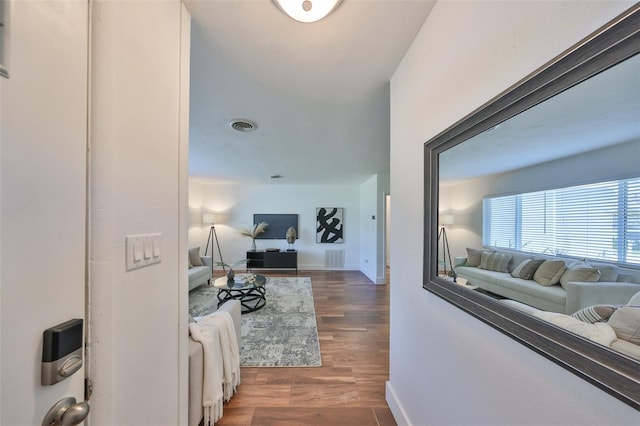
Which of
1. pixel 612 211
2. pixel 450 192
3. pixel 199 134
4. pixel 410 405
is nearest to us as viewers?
pixel 612 211

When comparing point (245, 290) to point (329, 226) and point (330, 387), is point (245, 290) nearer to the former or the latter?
point (330, 387)

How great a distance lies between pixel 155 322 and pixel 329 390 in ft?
5.01

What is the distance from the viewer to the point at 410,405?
1394 mm

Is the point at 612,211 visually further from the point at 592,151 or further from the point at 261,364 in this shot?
the point at 261,364

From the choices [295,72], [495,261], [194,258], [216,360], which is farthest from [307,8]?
[194,258]

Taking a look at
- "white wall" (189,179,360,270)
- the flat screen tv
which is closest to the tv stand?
"white wall" (189,179,360,270)

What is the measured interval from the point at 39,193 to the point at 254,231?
18.9ft

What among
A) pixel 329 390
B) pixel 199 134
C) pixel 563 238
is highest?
pixel 199 134

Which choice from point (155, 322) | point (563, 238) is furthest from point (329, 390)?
point (563, 238)

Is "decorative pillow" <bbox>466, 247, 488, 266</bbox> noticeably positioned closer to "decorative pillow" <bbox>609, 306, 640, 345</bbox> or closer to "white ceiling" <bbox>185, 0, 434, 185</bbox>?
"decorative pillow" <bbox>609, 306, 640, 345</bbox>

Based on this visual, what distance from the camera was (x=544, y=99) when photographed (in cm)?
63

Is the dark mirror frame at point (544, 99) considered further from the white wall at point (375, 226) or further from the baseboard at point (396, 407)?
the white wall at point (375, 226)

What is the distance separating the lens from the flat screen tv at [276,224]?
6270mm

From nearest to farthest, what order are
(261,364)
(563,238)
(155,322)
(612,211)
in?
1. (612,211)
2. (563,238)
3. (155,322)
4. (261,364)
